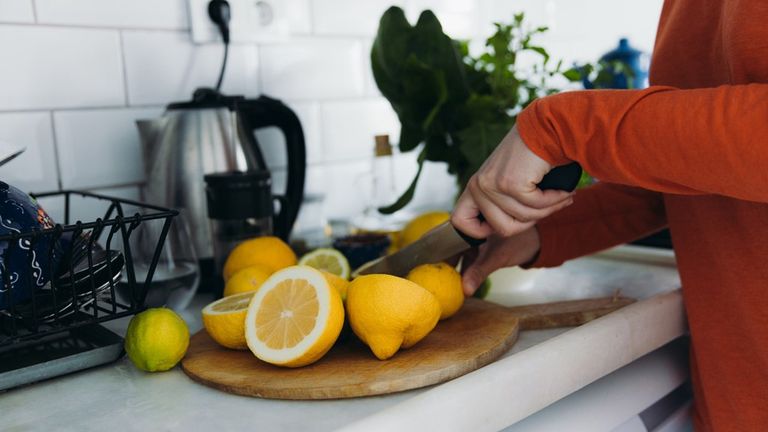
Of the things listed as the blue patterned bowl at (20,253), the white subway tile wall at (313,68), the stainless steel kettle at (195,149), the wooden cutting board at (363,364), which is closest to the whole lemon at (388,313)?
the wooden cutting board at (363,364)

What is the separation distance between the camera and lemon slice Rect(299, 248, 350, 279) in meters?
0.82

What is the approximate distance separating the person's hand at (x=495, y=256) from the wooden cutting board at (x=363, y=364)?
82 millimetres

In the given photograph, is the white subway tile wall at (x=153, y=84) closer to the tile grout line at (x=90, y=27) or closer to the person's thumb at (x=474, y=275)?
the tile grout line at (x=90, y=27)

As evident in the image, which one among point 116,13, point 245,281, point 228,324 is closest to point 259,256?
point 245,281

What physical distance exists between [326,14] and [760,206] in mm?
762

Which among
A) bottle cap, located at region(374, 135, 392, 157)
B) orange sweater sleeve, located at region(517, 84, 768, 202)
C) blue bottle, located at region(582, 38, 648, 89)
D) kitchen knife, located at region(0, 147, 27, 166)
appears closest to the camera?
orange sweater sleeve, located at region(517, 84, 768, 202)

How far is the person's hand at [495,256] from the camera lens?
2.55 feet

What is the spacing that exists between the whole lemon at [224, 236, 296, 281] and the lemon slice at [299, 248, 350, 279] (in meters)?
0.04

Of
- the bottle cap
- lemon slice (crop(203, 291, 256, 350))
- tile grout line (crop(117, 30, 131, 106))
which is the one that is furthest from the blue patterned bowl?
the bottle cap

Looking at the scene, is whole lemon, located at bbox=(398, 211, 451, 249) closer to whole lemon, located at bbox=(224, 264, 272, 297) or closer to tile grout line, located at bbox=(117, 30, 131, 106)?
whole lemon, located at bbox=(224, 264, 272, 297)

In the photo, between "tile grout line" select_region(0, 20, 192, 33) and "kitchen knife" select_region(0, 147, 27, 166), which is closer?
"kitchen knife" select_region(0, 147, 27, 166)

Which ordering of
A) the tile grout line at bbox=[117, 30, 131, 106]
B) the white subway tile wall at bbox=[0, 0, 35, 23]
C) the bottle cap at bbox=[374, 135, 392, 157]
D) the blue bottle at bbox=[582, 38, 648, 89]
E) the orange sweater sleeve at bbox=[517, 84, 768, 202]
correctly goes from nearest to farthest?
the orange sweater sleeve at bbox=[517, 84, 768, 202]
the white subway tile wall at bbox=[0, 0, 35, 23]
the tile grout line at bbox=[117, 30, 131, 106]
the bottle cap at bbox=[374, 135, 392, 157]
the blue bottle at bbox=[582, 38, 648, 89]

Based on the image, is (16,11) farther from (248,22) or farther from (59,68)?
(248,22)

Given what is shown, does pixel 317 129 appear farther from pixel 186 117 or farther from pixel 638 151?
pixel 638 151
